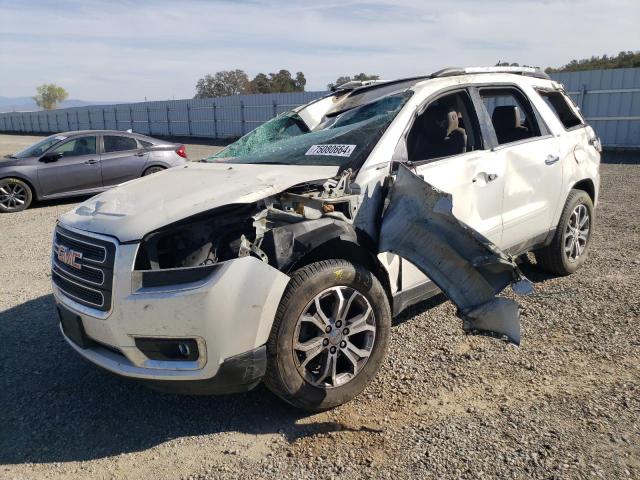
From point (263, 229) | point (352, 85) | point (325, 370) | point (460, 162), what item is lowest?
point (325, 370)

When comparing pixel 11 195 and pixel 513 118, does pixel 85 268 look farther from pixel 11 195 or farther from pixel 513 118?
pixel 11 195

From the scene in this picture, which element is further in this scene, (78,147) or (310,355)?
(78,147)

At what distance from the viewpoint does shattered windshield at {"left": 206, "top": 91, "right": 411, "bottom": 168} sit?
3.55 m

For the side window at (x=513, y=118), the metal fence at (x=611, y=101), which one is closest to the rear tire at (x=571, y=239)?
the side window at (x=513, y=118)

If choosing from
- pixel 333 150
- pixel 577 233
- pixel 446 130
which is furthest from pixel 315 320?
pixel 577 233

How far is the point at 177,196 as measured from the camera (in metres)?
3.15

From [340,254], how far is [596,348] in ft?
6.86

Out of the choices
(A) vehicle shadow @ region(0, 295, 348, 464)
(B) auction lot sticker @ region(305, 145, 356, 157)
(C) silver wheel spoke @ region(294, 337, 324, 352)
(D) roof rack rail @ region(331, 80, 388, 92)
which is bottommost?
(A) vehicle shadow @ region(0, 295, 348, 464)

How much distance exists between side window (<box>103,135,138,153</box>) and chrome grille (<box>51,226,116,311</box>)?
8536 millimetres

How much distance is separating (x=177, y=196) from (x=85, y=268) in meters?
0.65

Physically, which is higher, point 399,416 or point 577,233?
point 577,233

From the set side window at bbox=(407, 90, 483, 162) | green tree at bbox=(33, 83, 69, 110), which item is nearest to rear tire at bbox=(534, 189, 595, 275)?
side window at bbox=(407, 90, 483, 162)

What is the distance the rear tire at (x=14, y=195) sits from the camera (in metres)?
10.3

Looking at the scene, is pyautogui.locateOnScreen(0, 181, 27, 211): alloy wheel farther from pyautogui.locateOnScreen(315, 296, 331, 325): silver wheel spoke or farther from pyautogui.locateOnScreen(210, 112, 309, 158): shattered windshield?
pyautogui.locateOnScreen(315, 296, 331, 325): silver wheel spoke
